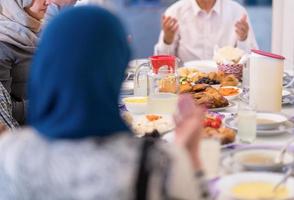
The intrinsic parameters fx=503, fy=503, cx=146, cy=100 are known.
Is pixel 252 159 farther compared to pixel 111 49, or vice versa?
pixel 252 159

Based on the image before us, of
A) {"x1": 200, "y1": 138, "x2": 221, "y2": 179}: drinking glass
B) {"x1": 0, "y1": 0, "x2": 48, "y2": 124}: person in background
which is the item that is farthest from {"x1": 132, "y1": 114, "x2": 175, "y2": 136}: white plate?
{"x1": 0, "y1": 0, "x2": 48, "y2": 124}: person in background

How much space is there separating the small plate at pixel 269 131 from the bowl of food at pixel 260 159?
0.24 m

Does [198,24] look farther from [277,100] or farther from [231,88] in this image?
[277,100]

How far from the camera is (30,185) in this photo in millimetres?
953

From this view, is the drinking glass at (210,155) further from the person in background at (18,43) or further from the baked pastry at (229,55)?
the baked pastry at (229,55)

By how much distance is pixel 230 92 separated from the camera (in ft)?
7.19

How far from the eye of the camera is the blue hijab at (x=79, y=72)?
2.96 ft

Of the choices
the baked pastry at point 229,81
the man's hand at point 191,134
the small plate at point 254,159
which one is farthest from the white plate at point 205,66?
the man's hand at point 191,134

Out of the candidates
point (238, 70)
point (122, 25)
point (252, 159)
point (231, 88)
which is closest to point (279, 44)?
point (238, 70)

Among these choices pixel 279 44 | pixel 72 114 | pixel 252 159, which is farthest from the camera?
Answer: pixel 279 44

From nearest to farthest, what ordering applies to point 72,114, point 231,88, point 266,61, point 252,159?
point 72,114, point 252,159, point 266,61, point 231,88

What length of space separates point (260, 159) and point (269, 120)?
1.40ft

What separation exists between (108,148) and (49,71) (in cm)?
18

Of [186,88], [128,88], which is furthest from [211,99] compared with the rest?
[128,88]
